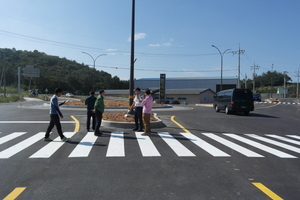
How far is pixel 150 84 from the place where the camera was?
293 feet

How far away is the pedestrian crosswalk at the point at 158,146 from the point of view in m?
6.67

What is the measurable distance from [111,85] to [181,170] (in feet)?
351

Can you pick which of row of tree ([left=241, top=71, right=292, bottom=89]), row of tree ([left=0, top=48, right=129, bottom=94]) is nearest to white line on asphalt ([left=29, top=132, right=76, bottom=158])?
row of tree ([left=0, top=48, right=129, bottom=94])

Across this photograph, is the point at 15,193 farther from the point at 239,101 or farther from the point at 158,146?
the point at 239,101

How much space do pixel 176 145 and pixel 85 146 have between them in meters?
2.82

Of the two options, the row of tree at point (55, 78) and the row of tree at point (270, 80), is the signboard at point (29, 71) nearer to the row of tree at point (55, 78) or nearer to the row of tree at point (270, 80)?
the row of tree at point (55, 78)

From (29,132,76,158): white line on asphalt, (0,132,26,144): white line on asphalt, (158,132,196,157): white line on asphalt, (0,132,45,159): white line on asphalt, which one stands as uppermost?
(158,132,196,157): white line on asphalt

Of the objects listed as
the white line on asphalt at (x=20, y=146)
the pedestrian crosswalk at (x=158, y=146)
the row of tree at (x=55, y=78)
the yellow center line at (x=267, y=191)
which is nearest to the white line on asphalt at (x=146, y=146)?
the pedestrian crosswalk at (x=158, y=146)

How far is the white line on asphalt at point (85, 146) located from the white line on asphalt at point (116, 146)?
0.57 metres

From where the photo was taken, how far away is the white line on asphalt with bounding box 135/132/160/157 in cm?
665

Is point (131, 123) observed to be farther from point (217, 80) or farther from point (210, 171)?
point (217, 80)

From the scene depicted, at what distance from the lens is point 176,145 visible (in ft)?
25.4

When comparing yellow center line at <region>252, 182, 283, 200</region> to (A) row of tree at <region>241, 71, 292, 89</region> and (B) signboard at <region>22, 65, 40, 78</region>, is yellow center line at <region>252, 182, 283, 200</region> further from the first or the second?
(A) row of tree at <region>241, 71, 292, 89</region>

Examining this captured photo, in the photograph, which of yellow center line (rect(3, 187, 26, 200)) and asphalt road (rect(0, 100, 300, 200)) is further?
asphalt road (rect(0, 100, 300, 200))
